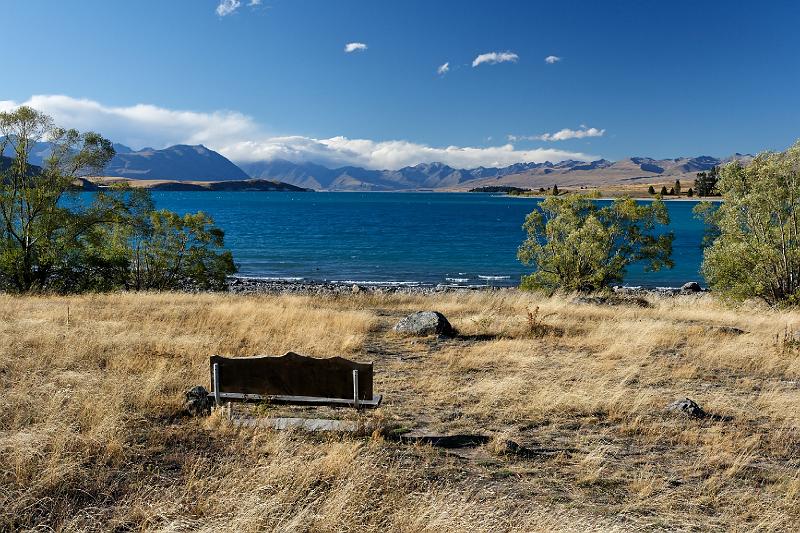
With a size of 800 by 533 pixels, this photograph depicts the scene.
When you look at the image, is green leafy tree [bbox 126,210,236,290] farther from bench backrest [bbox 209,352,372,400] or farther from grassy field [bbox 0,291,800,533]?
bench backrest [bbox 209,352,372,400]

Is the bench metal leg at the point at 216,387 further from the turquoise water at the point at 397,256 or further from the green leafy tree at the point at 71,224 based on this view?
the turquoise water at the point at 397,256

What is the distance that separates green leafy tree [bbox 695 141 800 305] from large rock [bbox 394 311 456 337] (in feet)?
47.0

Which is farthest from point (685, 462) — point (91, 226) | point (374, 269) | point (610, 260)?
point (374, 269)

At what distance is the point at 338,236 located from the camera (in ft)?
281

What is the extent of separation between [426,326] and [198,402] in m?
8.23

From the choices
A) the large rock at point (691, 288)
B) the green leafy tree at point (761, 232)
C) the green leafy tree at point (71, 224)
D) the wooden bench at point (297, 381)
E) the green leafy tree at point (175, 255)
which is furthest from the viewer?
the large rock at point (691, 288)

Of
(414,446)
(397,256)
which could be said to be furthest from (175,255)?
(397,256)

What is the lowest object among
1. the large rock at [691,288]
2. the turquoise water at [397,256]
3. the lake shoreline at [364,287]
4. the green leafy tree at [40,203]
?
the large rock at [691,288]

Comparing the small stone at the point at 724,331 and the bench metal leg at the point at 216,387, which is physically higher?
the bench metal leg at the point at 216,387

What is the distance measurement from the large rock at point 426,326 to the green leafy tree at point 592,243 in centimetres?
1319

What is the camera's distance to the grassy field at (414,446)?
5.05 meters

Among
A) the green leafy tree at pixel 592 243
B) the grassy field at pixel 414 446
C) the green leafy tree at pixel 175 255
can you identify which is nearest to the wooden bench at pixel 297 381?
the grassy field at pixel 414 446

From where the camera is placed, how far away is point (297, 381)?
24.9 ft

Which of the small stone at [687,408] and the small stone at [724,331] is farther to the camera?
the small stone at [724,331]
